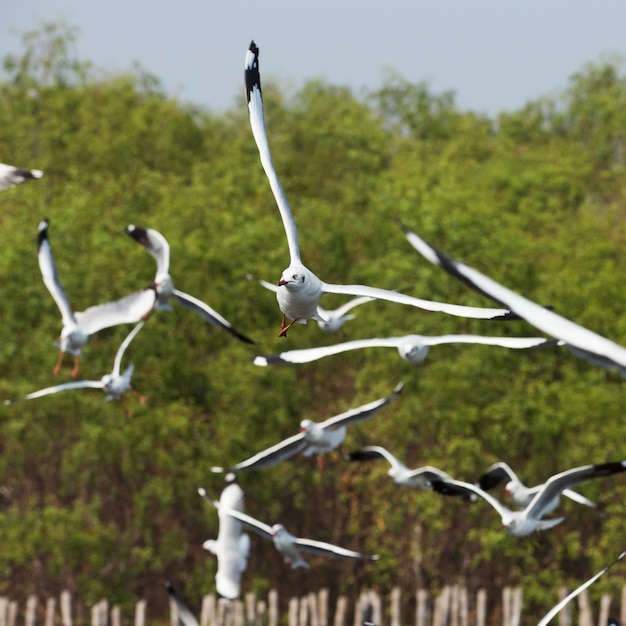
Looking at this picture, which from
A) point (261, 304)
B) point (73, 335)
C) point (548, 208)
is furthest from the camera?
point (548, 208)

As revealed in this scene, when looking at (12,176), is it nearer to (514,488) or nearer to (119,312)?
(119,312)

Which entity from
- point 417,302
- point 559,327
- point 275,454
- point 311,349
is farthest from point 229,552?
point 559,327

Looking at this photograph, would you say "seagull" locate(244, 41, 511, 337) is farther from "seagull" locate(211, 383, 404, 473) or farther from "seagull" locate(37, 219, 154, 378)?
"seagull" locate(211, 383, 404, 473)

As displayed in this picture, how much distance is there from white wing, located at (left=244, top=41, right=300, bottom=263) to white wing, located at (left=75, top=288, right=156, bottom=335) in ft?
13.1

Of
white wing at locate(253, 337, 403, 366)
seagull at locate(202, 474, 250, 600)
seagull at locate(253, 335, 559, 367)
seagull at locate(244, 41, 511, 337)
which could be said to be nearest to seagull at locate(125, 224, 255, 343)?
white wing at locate(253, 337, 403, 366)

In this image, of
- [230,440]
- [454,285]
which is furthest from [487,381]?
[230,440]

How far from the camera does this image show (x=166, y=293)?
12.5 meters

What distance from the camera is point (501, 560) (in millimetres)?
25781

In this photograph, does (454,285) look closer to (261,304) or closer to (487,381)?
(487,381)

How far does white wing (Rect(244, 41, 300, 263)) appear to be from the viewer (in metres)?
7.93

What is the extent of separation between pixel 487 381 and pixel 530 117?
87.8 ft

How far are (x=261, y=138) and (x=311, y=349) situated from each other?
3008 millimetres

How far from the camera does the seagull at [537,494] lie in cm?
1124

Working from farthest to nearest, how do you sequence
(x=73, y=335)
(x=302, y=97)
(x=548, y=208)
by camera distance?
(x=302, y=97), (x=548, y=208), (x=73, y=335)
